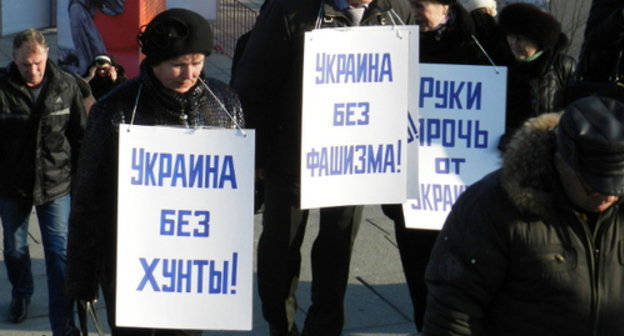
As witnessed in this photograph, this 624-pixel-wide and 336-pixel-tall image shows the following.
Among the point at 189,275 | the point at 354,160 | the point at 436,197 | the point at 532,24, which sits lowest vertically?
the point at 189,275

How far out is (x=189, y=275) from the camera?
14.8ft

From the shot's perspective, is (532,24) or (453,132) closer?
(453,132)

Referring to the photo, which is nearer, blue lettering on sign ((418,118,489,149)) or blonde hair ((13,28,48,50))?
blue lettering on sign ((418,118,489,149))

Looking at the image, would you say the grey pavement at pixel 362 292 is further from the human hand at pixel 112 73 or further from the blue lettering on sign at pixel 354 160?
the blue lettering on sign at pixel 354 160

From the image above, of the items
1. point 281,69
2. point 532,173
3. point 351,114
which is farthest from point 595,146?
point 281,69

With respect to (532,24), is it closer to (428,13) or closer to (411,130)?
(428,13)

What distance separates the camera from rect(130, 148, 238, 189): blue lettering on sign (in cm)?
446

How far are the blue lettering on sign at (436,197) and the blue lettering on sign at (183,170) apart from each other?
4.60 ft

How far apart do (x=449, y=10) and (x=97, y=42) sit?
5691 millimetres

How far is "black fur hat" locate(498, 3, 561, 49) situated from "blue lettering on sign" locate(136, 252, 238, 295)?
2139 millimetres

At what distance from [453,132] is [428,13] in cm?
56

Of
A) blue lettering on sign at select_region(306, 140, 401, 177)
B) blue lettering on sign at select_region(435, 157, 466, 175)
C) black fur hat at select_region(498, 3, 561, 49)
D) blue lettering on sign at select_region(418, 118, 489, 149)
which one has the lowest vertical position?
blue lettering on sign at select_region(435, 157, 466, 175)

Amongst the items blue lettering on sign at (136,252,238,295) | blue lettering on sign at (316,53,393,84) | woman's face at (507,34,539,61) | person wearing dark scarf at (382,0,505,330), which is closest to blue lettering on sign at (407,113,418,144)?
blue lettering on sign at (316,53,393,84)

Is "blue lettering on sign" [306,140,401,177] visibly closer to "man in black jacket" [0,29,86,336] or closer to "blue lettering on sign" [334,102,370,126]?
"blue lettering on sign" [334,102,370,126]
